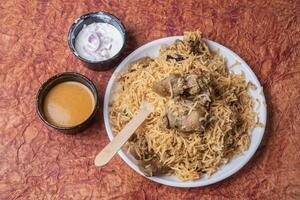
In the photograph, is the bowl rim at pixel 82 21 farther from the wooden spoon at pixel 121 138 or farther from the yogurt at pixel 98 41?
the wooden spoon at pixel 121 138

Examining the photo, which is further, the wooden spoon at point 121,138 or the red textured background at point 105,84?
the red textured background at point 105,84

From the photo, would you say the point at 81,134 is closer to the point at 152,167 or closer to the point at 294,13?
the point at 152,167

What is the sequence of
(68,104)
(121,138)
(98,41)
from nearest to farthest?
(121,138)
(68,104)
(98,41)

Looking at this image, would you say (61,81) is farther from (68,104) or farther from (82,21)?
(82,21)

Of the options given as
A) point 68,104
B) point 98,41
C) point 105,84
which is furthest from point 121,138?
point 98,41

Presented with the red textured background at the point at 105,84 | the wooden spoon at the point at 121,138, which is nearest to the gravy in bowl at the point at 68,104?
the red textured background at the point at 105,84

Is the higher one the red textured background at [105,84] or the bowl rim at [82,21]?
the bowl rim at [82,21]
